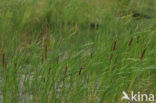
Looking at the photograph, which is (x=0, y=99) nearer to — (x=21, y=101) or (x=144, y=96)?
(x=21, y=101)

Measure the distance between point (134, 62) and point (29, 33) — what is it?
6.81 feet

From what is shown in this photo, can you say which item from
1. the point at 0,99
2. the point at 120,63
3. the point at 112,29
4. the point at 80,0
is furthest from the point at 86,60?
the point at 80,0

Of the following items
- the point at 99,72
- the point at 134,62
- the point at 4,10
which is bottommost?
the point at 99,72

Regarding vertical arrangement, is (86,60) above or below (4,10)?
below

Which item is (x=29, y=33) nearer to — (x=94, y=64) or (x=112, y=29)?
(x=112, y=29)

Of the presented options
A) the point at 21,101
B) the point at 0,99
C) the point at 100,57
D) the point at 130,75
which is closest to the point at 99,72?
the point at 100,57

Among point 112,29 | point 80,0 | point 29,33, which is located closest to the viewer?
point 112,29

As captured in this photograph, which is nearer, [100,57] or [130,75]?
[130,75]

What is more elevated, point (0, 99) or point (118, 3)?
point (118, 3)

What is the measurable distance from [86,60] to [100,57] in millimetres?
129

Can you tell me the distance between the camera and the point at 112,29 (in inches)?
109

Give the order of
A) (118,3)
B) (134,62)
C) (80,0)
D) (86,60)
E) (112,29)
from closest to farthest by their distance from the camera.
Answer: (134,62) → (86,60) → (112,29) → (118,3) → (80,0)

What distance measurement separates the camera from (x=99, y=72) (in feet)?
8.16

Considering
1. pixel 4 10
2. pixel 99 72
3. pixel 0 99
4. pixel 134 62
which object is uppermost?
pixel 4 10
